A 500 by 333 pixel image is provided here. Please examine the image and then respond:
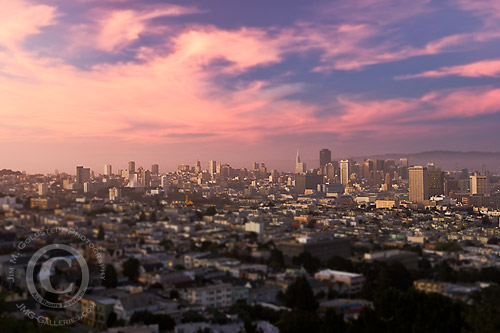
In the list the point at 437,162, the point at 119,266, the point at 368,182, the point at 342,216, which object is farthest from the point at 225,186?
the point at 437,162

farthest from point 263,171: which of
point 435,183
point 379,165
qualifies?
point 379,165

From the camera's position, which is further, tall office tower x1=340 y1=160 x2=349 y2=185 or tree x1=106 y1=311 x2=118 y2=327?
tall office tower x1=340 y1=160 x2=349 y2=185

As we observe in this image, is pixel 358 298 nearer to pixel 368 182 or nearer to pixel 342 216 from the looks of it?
pixel 342 216

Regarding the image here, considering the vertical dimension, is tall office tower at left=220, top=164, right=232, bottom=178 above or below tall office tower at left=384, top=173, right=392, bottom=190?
above

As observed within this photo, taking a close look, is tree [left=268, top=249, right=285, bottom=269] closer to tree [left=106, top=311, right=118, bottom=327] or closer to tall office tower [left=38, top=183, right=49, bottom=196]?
tree [left=106, top=311, right=118, bottom=327]

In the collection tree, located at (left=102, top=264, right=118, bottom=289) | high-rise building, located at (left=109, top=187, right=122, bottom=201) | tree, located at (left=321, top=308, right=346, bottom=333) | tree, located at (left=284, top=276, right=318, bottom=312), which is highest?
high-rise building, located at (left=109, top=187, right=122, bottom=201)

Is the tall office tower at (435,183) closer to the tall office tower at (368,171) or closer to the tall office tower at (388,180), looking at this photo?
the tall office tower at (388,180)

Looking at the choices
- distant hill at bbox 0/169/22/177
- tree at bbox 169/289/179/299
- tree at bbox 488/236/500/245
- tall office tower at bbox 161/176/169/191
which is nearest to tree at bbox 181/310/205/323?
tree at bbox 169/289/179/299
